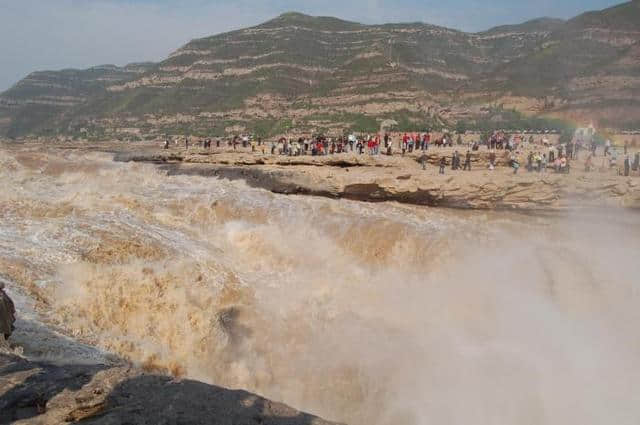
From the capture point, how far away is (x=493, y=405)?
844cm

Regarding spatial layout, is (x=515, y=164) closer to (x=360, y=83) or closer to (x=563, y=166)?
(x=563, y=166)

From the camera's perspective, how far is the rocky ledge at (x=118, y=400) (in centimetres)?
489

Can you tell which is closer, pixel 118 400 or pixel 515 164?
pixel 118 400

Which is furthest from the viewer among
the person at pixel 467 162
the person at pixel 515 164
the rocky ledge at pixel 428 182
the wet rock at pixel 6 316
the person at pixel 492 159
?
the person at pixel 467 162

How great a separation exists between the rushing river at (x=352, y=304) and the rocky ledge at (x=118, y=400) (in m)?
1.25

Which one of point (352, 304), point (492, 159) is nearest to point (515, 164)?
point (492, 159)

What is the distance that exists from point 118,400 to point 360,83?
58322 millimetres

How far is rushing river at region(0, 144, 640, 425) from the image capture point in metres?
8.37

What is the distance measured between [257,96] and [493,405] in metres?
58.3

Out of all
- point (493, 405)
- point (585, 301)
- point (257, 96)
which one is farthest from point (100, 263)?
point (257, 96)

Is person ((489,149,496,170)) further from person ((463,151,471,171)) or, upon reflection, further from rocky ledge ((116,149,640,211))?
person ((463,151,471,171))

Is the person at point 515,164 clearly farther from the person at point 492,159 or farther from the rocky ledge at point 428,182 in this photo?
the person at point 492,159

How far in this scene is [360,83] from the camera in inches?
2394

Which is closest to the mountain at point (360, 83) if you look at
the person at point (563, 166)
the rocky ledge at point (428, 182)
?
the person at point (563, 166)
